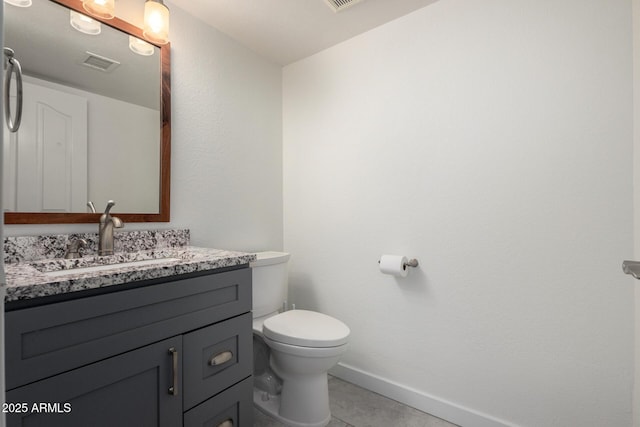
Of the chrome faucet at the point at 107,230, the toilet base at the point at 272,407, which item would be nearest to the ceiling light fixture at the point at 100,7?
the chrome faucet at the point at 107,230

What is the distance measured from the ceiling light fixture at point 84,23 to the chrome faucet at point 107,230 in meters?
0.80

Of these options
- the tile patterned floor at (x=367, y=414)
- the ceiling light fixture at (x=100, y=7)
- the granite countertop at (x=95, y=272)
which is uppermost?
the ceiling light fixture at (x=100, y=7)

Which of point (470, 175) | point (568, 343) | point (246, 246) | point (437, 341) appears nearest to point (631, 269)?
point (568, 343)

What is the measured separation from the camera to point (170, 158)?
65.9 inches

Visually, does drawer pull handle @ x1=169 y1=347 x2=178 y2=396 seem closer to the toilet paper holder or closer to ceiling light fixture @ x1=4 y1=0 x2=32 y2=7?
the toilet paper holder

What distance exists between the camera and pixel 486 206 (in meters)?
1.55

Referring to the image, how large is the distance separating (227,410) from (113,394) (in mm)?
492

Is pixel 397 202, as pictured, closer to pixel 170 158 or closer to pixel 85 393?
pixel 170 158

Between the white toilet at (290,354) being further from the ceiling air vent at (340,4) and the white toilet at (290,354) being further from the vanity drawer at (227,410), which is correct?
the ceiling air vent at (340,4)

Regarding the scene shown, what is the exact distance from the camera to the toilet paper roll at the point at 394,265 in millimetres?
1717

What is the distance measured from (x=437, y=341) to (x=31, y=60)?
7.52 feet

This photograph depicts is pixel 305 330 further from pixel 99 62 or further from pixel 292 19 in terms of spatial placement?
pixel 292 19

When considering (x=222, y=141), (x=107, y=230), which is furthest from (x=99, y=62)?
(x=107, y=230)

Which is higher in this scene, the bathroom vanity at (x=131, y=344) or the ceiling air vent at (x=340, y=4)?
the ceiling air vent at (x=340, y=4)
